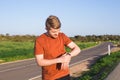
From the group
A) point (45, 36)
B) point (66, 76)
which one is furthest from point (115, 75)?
point (45, 36)

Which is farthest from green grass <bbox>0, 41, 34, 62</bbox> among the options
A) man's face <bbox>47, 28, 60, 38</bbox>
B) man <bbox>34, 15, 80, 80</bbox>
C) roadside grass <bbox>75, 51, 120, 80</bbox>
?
man's face <bbox>47, 28, 60, 38</bbox>

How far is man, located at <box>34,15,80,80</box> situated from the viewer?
203 inches

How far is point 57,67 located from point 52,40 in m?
0.36

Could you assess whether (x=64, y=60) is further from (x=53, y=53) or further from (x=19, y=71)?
(x=19, y=71)

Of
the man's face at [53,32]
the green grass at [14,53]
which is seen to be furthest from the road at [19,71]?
the man's face at [53,32]

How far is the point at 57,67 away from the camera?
5.34 meters

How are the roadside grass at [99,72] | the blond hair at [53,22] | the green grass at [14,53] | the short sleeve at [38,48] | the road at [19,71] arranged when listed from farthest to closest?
the green grass at [14,53]
the road at [19,71]
the roadside grass at [99,72]
the short sleeve at [38,48]
the blond hair at [53,22]

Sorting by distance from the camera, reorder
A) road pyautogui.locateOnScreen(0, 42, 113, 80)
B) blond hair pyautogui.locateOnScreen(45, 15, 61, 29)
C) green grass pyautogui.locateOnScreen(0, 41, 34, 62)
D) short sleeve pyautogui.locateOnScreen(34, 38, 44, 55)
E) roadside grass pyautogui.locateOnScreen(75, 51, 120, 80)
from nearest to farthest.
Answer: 1. blond hair pyautogui.locateOnScreen(45, 15, 61, 29)
2. short sleeve pyautogui.locateOnScreen(34, 38, 44, 55)
3. roadside grass pyautogui.locateOnScreen(75, 51, 120, 80)
4. road pyautogui.locateOnScreen(0, 42, 113, 80)
5. green grass pyautogui.locateOnScreen(0, 41, 34, 62)

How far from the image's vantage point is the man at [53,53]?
5.15m

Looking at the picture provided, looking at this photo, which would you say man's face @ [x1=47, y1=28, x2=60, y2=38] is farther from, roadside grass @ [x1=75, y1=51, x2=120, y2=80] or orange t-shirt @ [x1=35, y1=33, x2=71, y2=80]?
roadside grass @ [x1=75, y1=51, x2=120, y2=80]

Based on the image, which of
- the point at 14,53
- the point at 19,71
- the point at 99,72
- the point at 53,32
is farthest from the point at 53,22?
the point at 14,53

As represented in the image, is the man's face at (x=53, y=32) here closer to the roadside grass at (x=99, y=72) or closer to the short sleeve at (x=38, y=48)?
the short sleeve at (x=38, y=48)

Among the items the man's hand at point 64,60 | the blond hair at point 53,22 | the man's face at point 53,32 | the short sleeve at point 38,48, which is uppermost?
the blond hair at point 53,22

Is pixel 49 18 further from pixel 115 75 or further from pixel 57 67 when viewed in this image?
pixel 115 75
